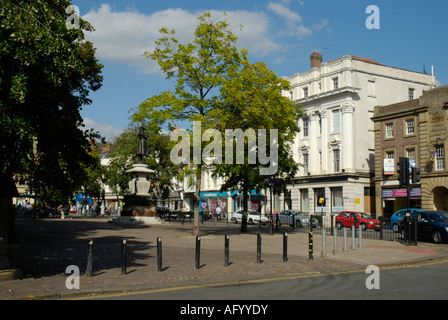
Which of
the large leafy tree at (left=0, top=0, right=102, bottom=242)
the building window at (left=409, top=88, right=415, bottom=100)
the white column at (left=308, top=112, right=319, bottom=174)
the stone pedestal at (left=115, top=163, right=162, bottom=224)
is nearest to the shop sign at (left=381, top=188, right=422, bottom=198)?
the white column at (left=308, top=112, right=319, bottom=174)

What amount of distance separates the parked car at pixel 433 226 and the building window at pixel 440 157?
18.2 m

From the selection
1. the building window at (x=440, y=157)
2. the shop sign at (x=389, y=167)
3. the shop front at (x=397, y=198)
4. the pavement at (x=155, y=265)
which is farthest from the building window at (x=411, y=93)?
the pavement at (x=155, y=265)

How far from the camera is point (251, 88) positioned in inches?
933

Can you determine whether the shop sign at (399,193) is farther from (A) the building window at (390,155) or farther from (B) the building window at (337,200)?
(B) the building window at (337,200)

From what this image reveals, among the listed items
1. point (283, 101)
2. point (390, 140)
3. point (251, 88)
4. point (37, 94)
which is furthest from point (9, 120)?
point (390, 140)

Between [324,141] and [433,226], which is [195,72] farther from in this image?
[324,141]

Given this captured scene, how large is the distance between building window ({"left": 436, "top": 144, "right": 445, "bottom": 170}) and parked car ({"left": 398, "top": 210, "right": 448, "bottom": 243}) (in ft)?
59.9

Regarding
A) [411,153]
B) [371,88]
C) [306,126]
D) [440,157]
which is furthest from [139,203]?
[371,88]

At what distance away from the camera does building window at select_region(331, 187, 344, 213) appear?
51.8 metres

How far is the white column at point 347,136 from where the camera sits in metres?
51.6

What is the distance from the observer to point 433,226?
24.1 meters

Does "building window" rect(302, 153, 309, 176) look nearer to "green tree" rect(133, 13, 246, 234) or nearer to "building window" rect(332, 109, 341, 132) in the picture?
"building window" rect(332, 109, 341, 132)

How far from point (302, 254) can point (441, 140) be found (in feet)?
98.5
